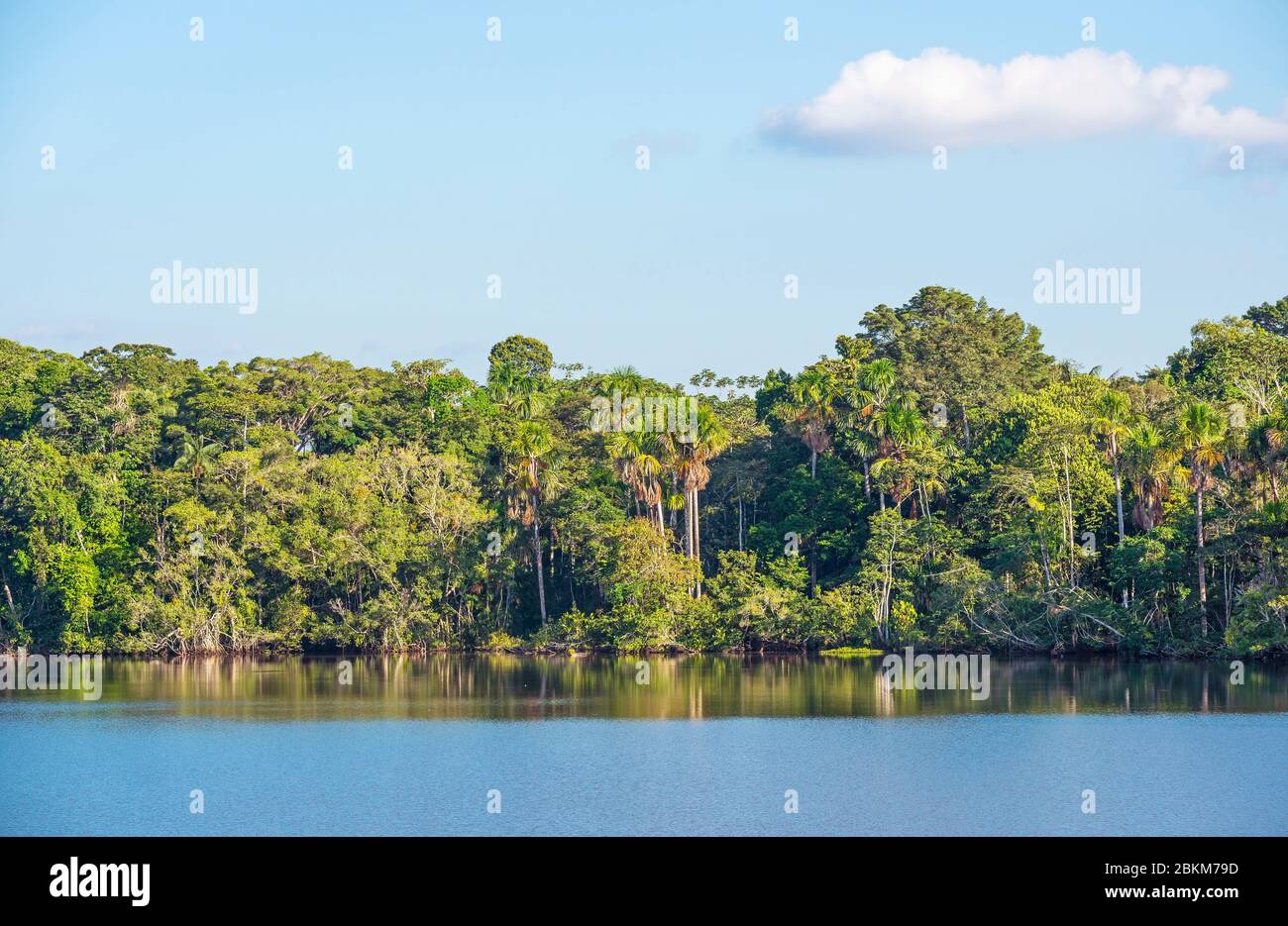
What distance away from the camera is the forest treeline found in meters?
50.8

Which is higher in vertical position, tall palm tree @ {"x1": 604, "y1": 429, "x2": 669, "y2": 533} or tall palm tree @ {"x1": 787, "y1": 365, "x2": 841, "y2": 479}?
tall palm tree @ {"x1": 787, "y1": 365, "x2": 841, "y2": 479}

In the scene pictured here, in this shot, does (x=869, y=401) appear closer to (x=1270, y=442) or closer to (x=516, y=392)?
(x=1270, y=442)

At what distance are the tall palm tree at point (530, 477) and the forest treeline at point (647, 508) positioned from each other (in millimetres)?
115

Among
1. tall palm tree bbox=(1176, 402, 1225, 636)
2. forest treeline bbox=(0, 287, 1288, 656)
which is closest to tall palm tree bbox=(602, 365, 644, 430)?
forest treeline bbox=(0, 287, 1288, 656)

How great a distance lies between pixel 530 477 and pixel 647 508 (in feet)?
16.8

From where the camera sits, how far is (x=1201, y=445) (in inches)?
1865

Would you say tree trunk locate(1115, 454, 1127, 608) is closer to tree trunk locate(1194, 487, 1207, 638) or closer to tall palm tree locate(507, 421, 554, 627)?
tree trunk locate(1194, 487, 1207, 638)

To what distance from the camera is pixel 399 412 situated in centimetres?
6394

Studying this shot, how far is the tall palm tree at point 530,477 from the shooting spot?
190 ft

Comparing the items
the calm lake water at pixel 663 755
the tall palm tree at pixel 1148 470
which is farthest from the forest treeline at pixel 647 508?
the calm lake water at pixel 663 755

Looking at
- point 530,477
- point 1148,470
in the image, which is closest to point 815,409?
point 530,477

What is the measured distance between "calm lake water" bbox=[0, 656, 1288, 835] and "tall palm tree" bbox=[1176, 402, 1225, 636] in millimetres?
4529

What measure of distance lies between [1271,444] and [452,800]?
28958 mm
